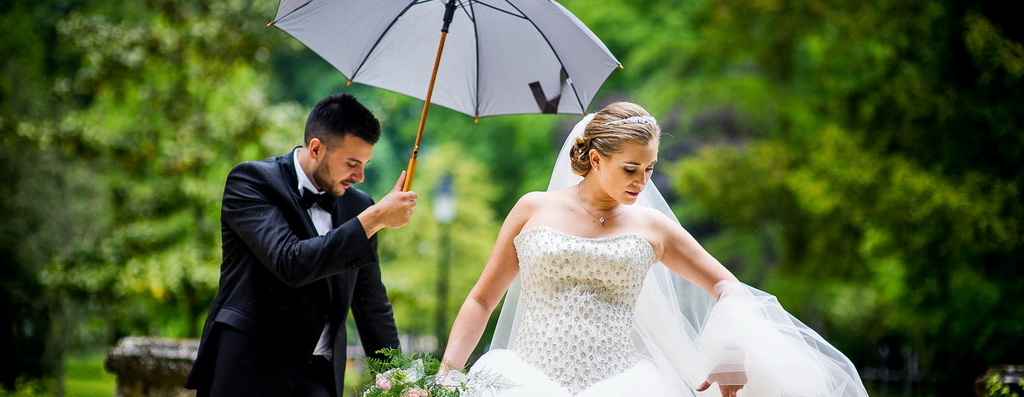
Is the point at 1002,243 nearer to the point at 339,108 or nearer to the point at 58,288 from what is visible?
the point at 339,108

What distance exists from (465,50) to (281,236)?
122 centimetres

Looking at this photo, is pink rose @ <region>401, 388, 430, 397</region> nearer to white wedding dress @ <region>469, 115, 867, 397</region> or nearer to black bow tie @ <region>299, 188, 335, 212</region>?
white wedding dress @ <region>469, 115, 867, 397</region>

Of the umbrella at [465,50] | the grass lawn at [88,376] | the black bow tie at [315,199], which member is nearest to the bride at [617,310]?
the umbrella at [465,50]

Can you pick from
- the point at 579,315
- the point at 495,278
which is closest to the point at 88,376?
the point at 495,278

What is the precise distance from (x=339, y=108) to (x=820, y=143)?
9.59 meters

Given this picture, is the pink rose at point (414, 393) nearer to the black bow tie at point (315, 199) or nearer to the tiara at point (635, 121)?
the black bow tie at point (315, 199)

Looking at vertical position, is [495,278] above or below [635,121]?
below

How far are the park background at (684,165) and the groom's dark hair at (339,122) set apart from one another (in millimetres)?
5318

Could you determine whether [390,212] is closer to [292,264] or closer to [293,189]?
[292,264]

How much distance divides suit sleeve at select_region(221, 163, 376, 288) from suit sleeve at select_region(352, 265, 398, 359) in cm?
51

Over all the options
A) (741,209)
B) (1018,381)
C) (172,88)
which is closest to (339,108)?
(1018,381)

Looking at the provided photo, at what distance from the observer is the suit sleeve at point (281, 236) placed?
9.96ft

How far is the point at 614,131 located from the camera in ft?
10.4

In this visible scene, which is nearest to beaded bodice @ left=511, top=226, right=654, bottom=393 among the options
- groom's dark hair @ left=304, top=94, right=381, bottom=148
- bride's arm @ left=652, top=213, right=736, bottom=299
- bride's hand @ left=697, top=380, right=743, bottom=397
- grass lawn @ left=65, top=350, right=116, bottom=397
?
bride's arm @ left=652, top=213, right=736, bottom=299
